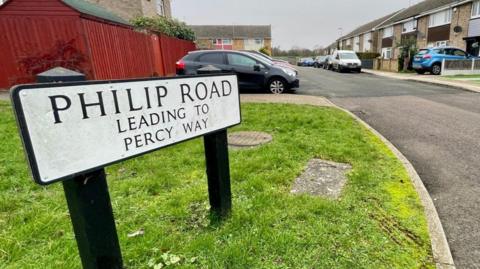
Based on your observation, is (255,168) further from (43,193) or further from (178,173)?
(43,193)

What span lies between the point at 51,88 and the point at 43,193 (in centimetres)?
252

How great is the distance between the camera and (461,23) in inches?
997

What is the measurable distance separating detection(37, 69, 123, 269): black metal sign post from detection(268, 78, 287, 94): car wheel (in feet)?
31.9

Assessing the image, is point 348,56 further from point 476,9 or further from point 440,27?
point 476,9

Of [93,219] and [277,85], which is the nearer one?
[93,219]

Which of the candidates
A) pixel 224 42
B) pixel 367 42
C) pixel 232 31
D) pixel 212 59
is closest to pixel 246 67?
pixel 212 59

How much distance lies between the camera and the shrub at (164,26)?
18656mm

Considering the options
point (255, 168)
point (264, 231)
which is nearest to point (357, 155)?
point (255, 168)

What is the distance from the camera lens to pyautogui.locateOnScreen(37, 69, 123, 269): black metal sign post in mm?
1601

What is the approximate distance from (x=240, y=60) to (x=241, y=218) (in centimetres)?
879

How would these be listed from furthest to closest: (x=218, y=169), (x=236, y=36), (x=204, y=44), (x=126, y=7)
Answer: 1. (x=236, y=36)
2. (x=204, y=44)
3. (x=126, y=7)
4. (x=218, y=169)

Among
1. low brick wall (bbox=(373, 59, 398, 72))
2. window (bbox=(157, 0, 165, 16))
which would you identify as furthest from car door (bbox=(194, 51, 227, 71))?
low brick wall (bbox=(373, 59, 398, 72))

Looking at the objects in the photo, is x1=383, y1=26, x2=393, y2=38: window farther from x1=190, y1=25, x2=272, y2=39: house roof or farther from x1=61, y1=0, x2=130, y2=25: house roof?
x1=61, y1=0, x2=130, y2=25: house roof

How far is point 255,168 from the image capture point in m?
3.91
